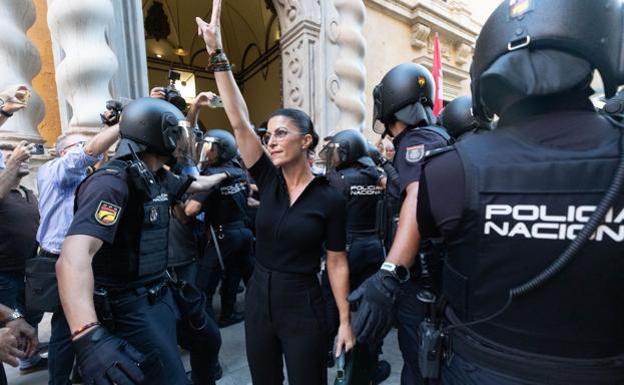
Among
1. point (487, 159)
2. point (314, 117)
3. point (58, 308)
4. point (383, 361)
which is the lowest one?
point (383, 361)

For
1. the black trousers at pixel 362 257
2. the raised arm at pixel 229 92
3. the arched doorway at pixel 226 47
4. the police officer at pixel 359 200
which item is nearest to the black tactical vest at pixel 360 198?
the police officer at pixel 359 200

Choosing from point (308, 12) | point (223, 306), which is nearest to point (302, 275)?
point (223, 306)

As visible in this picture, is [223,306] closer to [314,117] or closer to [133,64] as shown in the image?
[133,64]

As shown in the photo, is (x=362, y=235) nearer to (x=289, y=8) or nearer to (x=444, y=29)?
(x=289, y=8)

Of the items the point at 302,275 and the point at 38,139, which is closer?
the point at 302,275

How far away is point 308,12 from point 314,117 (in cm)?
212

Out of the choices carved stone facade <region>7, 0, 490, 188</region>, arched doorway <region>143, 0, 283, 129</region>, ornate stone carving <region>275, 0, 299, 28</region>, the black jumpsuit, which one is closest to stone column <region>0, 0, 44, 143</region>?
carved stone facade <region>7, 0, 490, 188</region>

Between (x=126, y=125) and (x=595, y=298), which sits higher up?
(x=126, y=125)

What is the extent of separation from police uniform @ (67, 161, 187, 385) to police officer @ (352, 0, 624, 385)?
1.40 meters

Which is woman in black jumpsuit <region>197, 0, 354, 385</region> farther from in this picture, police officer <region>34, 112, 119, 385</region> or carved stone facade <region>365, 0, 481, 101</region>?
carved stone facade <region>365, 0, 481, 101</region>

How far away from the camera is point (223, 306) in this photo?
153 inches

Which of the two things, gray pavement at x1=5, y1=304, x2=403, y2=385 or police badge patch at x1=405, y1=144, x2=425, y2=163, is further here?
gray pavement at x1=5, y1=304, x2=403, y2=385

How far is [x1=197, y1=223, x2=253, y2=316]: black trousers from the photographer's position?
11.8ft

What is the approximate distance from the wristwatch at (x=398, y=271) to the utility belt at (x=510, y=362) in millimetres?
277
